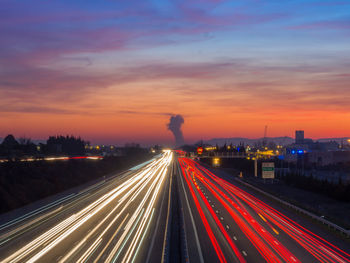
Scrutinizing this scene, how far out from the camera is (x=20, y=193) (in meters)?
55.1

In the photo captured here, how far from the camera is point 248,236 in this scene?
3198 centimetres

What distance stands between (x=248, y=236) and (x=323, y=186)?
4182cm

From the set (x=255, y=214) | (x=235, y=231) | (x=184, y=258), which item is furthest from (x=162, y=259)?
(x=255, y=214)

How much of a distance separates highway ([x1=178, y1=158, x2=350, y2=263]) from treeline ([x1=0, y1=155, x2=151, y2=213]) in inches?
871

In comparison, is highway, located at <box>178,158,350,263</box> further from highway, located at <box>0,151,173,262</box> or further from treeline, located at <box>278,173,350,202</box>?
treeline, located at <box>278,173,350,202</box>

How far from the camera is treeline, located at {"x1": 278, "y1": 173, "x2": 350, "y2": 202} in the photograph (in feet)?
197

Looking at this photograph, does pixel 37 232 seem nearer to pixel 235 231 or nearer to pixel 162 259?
pixel 162 259

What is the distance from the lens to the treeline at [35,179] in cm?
5267

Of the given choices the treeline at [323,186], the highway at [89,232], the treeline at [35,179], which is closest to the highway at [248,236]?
the highway at [89,232]

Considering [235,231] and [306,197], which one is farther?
[306,197]

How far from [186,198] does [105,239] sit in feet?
85.3

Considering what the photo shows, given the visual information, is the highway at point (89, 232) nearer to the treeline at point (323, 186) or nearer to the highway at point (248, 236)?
the highway at point (248, 236)

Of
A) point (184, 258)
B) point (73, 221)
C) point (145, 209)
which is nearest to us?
point (184, 258)

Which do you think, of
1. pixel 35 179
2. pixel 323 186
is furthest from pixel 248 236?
pixel 35 179
